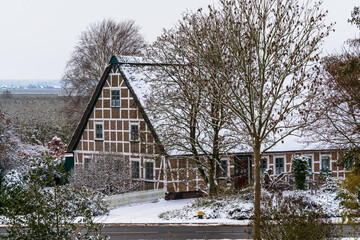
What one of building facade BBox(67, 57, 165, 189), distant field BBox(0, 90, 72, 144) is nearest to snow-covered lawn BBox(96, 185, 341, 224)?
building facade BBox(67, 57, 165, 189)

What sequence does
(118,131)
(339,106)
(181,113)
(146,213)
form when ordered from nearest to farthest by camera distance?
1. (146,213)
2. (181,113)
3. (339,106)
4. (118,131)

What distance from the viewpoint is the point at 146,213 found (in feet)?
98.6

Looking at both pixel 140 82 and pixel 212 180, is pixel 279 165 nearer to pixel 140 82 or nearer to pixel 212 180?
pixel 212 180

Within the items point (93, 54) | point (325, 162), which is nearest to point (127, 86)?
point (325, 162)

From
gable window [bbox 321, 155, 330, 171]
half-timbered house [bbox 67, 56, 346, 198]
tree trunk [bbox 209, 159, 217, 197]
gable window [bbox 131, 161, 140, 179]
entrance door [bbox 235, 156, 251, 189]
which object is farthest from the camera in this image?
gable window [bbox 321, 155, 330, 171]

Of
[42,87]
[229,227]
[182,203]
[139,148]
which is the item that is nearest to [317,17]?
[229,227]

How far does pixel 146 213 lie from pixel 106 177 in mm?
4748

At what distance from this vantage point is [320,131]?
3634 centimetres

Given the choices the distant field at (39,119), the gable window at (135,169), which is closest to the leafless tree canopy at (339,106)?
the gable window at (135,169)

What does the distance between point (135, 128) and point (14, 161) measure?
26.4ft

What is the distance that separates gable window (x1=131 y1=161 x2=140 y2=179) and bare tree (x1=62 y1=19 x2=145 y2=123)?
65.7ft

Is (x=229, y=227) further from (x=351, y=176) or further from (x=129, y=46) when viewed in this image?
(x=129, y=46)

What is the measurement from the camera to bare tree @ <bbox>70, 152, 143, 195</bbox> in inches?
1324

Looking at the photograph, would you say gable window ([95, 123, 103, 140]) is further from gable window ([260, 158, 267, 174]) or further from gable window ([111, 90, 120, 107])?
gable window ([260, 158, 267, 174])
